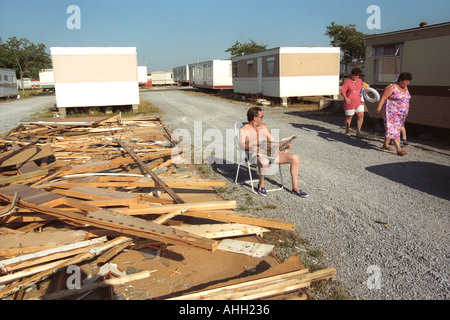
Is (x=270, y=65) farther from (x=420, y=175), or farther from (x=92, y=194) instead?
(x=92, y=194)

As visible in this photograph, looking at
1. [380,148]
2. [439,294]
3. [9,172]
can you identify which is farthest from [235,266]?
[380,148]

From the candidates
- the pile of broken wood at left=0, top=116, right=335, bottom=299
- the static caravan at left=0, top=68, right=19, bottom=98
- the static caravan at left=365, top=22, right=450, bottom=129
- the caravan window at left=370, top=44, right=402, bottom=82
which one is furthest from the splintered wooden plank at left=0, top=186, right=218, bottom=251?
the static caravan at left=0, top=68, right=19, bottom=98

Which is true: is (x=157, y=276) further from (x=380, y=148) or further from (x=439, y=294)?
(x=380, y=148)

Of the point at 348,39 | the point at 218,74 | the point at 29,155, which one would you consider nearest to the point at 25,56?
the point at 218,74

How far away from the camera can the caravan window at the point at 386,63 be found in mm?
10508

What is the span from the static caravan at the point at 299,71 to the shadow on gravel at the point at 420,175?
12.1 meters

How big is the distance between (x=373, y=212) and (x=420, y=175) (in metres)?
2.11

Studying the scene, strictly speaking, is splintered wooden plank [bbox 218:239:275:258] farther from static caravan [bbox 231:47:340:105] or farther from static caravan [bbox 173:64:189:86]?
static caravan [bbox 173:64:189:86]

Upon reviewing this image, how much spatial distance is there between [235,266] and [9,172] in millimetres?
4460

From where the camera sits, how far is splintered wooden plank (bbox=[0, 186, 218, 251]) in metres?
3.05

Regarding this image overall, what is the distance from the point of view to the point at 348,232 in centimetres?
390

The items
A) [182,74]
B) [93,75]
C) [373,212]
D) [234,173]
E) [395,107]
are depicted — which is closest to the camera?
[373,212]

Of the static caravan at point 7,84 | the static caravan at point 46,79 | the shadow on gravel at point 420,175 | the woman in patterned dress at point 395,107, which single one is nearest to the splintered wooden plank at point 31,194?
the shadow on gravel at point 420,175

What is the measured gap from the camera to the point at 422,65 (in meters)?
9.45
